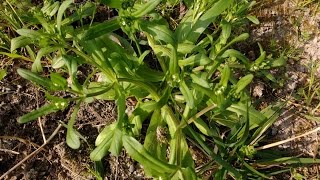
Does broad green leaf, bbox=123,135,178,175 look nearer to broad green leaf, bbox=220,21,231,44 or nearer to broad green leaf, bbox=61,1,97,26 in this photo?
broad green leaf, bbox=220,21,231,44

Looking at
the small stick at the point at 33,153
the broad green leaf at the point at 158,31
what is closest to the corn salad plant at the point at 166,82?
the broad green leaf at the point at 158,31

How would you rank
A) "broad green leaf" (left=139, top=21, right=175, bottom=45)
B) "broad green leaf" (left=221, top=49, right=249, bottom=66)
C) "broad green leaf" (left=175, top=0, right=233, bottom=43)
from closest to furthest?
1. "broad green leaf" (left=139, top=21, right=175, bottom=45)
2. "broad green leaf" (left=221, top=49, right=249, bottom=66)
3. "broad green leaf" (left=175, top=0, right=233, bottom=43)

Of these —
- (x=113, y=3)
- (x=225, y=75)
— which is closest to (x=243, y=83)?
(x=225, y=75)

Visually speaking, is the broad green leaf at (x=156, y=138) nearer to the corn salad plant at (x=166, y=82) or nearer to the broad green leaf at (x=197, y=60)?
the corn salad plant at (x=166, y=82)

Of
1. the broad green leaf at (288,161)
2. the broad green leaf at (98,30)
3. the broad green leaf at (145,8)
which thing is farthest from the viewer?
the broad green leaf at (288,161)

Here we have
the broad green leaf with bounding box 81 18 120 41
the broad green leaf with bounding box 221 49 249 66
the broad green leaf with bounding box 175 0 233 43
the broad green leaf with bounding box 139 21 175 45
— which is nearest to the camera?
the broad green leaf with bounding box 81 18 120 41

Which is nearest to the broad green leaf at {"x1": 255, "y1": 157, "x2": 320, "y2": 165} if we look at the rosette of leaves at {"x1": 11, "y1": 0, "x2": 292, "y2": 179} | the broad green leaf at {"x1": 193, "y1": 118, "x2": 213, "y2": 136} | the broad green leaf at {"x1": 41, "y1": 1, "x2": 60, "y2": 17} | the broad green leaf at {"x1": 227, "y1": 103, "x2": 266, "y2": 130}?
the rosette of leaves at {"x1": 11, "y1": 0, "x2": 292, "y2": 179}

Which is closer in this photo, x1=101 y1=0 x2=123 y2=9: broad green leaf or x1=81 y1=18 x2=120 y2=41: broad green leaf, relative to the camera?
x1=101 y1=0 x2=123 y2=9: broad green leaf

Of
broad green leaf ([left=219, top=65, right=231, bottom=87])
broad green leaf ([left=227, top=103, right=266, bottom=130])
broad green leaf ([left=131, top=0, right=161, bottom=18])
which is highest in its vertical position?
broad green leaf ([left=131, top=0, right=161, bottom=18])

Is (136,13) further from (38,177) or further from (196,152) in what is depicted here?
(38,177)
